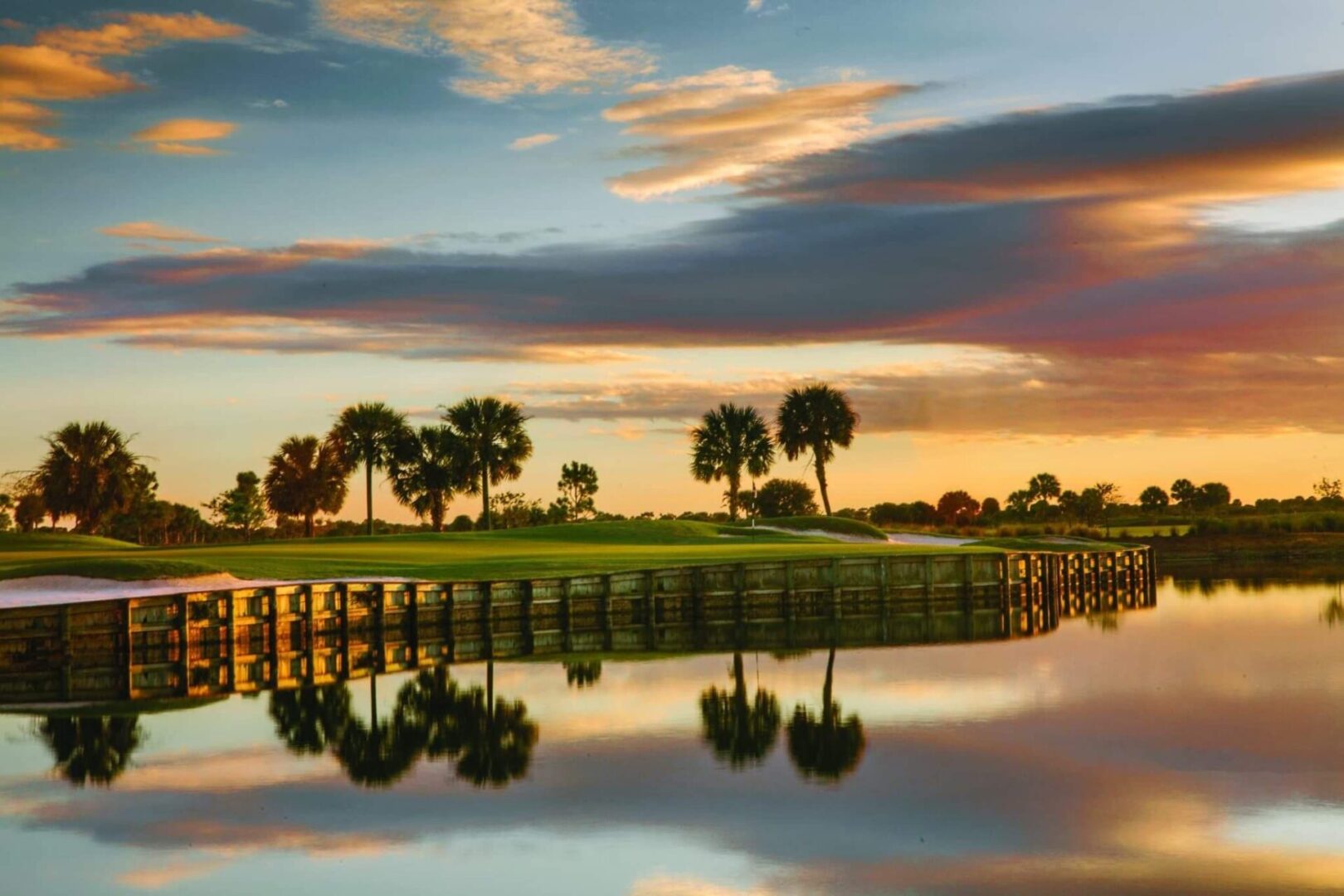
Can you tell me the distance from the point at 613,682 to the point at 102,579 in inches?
672

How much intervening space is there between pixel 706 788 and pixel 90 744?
38.3ft

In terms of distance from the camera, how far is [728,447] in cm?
11644

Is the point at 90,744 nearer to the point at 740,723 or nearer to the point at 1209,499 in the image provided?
the point at 740,723

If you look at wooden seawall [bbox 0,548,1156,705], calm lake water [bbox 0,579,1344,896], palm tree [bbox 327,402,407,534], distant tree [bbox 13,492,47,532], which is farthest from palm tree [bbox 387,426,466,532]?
calm lake water [bbox 0,579,1344,896]

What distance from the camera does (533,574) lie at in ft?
179

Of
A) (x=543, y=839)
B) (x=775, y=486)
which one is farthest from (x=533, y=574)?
Answer: (x=775, y=486)

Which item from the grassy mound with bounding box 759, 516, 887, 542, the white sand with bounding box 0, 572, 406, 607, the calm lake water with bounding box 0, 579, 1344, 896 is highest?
the grassy mound with bounding box 759, 516, 887, 542

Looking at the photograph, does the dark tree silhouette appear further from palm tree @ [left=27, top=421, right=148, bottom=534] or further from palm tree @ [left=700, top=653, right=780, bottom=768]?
palm tree @ [left=27, top=421, right=148, bottom=534]

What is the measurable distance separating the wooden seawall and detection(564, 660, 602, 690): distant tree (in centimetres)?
296

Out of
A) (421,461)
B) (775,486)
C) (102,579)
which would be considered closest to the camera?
(102,579)

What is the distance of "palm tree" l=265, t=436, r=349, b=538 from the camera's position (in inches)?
4601

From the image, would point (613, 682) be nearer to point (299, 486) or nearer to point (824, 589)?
point (824, 589)

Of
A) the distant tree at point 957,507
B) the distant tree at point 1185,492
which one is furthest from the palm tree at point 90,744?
the distant tree at point 1185,492

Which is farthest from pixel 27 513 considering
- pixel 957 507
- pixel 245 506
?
pixel 957 507
